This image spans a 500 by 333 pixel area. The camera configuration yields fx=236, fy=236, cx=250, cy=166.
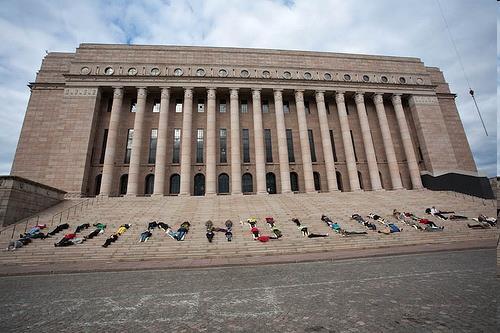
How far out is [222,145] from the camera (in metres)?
33.1

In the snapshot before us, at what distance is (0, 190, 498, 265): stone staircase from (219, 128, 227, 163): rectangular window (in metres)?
8.09

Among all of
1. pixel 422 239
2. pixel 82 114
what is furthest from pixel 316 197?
pixel 82 114

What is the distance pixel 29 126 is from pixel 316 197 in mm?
36801

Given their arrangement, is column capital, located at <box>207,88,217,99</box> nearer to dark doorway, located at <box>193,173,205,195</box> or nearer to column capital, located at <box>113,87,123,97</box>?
dark doorway, located at <box>193,173,205,195</box>

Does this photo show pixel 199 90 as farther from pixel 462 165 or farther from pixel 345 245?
pixel 462 165

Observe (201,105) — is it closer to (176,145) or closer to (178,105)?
(178,105)

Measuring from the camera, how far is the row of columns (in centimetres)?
2852

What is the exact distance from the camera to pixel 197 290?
20.9 ft

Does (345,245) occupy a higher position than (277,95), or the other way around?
(277,95)

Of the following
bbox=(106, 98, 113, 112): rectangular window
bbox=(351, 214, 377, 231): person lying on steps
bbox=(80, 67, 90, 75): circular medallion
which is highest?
bbox=(80, 67, 90, 75): circular medallion

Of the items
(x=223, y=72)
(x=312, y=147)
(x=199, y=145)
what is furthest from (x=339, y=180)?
(x=223, y=72)

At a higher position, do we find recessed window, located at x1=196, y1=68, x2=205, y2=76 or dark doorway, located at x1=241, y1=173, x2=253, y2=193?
recessed window, located at x1=196, y1=68, x2=205, y2=76

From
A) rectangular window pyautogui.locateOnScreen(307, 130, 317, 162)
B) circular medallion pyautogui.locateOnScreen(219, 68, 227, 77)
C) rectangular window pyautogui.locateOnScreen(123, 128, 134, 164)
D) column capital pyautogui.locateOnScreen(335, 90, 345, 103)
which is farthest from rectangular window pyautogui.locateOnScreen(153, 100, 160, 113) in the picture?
column capital pyautogui.locateOnScreen(335, 90, 345, 103)

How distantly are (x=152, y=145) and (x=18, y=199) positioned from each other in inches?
632
